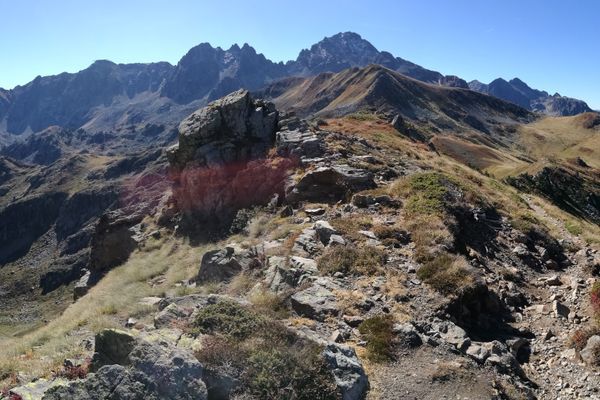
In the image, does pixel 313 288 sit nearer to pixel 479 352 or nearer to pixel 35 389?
pixel 479 352

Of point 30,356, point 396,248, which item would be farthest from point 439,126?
point 30,356

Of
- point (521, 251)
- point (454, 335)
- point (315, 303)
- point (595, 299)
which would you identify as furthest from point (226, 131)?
point (595, 299)

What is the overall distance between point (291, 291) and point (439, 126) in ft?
451

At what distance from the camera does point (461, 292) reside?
16.2 metres

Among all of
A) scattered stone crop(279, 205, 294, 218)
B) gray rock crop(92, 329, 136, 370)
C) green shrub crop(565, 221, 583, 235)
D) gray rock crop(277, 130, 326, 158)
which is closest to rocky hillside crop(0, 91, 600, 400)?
gray rock crop(92, 329, 136, 370)

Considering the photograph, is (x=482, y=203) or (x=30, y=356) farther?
(x=482, y=203)

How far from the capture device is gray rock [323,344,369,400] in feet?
37.1

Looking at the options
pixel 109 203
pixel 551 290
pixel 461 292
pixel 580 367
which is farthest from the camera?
pixel 109 203

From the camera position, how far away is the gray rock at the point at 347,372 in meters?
11.3

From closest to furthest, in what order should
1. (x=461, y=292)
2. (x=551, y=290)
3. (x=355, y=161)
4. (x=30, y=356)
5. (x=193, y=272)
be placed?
(x=30, y=356) < (x=461, y=292) < (x=551, y=290) < (x=193, y=272) < (x=355, y=161)

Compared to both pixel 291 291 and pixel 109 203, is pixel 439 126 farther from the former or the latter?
pixel 291 291

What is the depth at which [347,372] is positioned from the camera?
11.8 meters

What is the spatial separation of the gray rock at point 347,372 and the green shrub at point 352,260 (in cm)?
593

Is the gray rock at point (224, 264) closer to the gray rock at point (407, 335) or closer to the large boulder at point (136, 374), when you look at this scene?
the gray rock at point (407, 335)
